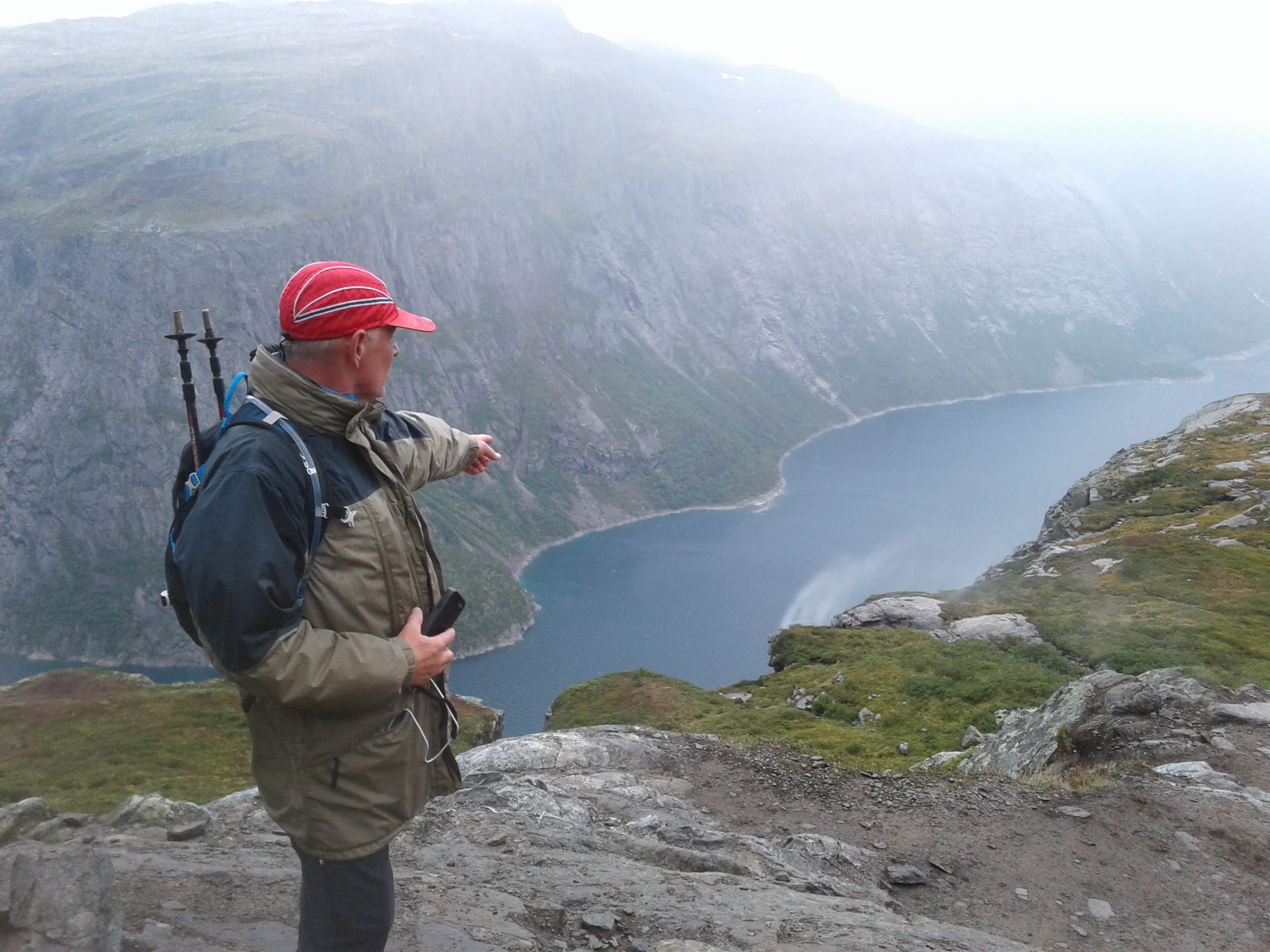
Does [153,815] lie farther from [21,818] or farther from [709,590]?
[709,590]

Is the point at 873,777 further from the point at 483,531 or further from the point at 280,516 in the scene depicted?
the point at 483,531

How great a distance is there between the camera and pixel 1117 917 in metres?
10.0

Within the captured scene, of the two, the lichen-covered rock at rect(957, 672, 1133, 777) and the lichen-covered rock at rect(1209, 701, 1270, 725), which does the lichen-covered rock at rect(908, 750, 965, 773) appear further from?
the lichen-covered rock at rect(1209, 701, 1270, 725)

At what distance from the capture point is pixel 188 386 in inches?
248

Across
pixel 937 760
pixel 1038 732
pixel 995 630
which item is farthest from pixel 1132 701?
pixel 995 630

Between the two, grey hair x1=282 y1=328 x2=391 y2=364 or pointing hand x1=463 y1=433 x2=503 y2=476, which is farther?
pointing hand x1=463 y1=433 x2=503 y2=476

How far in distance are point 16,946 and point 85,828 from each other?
6320mm

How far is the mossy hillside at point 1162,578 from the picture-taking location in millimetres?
22469

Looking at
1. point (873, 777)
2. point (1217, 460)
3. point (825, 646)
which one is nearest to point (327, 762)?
point (873, 777)

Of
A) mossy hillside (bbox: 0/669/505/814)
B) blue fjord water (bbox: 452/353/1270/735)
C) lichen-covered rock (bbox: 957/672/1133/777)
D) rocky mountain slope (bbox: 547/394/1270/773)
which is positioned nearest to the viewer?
lichen-covered rock (bbox: 957/672/1133/777)

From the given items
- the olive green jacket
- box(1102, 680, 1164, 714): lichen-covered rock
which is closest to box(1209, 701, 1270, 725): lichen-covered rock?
box(1102, 680, 1164, 714): lichen-covered rock

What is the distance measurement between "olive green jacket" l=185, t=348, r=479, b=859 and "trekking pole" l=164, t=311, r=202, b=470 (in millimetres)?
655

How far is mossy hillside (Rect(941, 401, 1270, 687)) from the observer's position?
73.7 feet

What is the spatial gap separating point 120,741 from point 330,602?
41616mm
